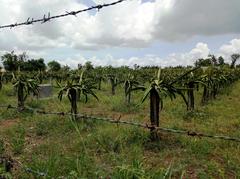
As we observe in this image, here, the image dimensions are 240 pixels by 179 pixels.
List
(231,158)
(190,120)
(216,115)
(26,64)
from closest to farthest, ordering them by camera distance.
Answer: (231,158) < (190,120) < (216,115) < (26,64)

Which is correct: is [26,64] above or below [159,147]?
above

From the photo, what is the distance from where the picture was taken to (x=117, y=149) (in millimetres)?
5445

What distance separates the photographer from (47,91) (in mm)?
16047

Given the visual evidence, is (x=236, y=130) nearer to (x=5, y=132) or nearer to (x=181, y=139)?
(x=181, y=139)

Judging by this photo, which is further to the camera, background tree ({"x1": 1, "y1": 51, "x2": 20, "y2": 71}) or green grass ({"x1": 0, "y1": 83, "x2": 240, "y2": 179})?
background tree ({"x1": 1, "y1": 51, "x2": 20, "y2": 71})

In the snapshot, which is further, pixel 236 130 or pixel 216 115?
pixel 216 115

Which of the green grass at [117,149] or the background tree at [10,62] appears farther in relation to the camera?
the background tree at [10,62]

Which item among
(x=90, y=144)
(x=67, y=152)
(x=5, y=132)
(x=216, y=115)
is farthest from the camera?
(x=216, y=115)

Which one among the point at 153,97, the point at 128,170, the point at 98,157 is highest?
the point at 153,97

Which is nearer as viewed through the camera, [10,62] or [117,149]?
[117,149]

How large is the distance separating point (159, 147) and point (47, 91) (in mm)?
11274

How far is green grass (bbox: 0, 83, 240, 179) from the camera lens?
4062mm

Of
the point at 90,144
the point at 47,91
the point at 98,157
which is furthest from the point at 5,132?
the point at 47,91

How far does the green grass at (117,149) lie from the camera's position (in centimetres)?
406
